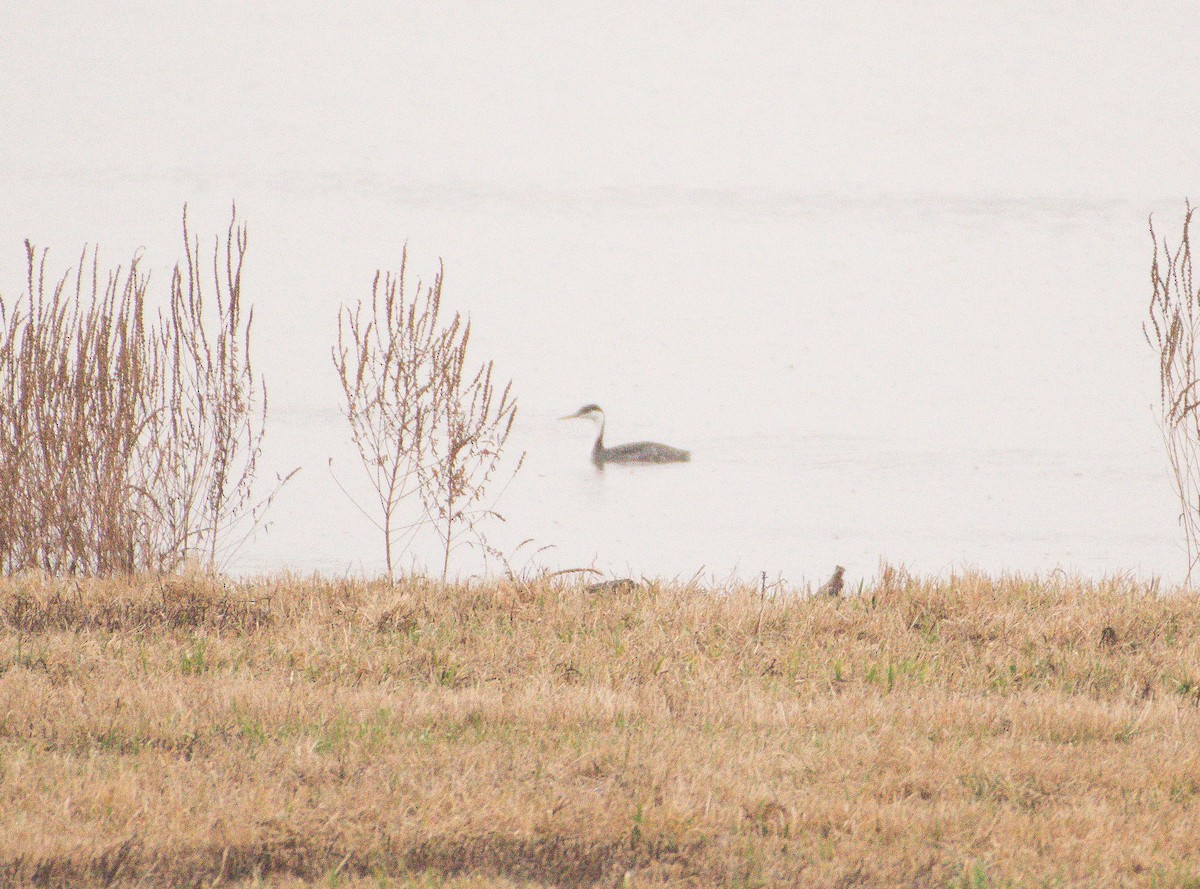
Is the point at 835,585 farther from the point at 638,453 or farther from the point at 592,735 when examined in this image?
the point at 638,453

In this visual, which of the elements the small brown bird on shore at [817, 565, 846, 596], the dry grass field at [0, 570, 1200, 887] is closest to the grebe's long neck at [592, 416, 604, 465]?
the small brown bird on shore at [817, 565, 846, 596]

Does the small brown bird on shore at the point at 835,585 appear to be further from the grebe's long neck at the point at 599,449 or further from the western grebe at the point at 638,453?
the grebe's long neck at the point at 599,449

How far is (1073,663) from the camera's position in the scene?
544cm

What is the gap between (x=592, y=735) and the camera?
430cm

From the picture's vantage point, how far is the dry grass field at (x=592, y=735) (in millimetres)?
3350

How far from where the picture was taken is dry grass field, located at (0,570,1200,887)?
3350mm

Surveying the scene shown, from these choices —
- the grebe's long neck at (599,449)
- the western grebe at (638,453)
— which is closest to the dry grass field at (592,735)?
the western grebe at (638,453)

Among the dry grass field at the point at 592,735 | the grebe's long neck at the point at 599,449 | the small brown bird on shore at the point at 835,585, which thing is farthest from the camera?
the grebe's long neck at the point at 599,449

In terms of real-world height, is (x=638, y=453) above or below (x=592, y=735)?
above

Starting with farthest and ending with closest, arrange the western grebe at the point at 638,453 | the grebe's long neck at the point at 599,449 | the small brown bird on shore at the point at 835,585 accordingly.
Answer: the grebe's long neck at the point at 599,449
the western grebe at the point at 638,453
the small brown bird on shore at the point at 835,585

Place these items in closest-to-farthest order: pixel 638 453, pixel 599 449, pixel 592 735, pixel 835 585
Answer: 1. pixel 592 735
2. pixel 835 585
3. pixel 638 453
4. pixel 599 449

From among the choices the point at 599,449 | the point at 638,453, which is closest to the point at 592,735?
the point at 638,453

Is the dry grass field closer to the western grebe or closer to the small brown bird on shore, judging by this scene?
the small brown bird on shore

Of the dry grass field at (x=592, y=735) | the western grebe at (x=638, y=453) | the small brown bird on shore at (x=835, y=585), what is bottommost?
the dry grass field at (x=592, y=735)
